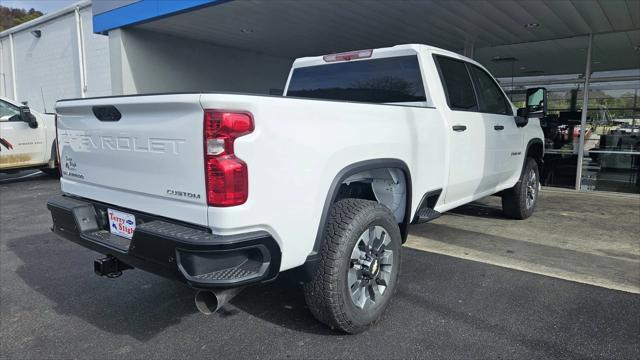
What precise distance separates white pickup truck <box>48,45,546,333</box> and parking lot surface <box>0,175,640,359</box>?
0.36 meters

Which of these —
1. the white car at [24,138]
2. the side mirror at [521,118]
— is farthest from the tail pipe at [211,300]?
the white car at [24,138]

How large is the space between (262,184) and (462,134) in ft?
8.42

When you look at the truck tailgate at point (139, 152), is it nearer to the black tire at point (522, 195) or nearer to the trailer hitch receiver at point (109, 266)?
the trailer hitch receiver at point (109, 266)

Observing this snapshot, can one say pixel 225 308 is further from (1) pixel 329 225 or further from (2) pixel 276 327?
(1) pixel 329 225

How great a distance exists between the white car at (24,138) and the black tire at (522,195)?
27.8 feet

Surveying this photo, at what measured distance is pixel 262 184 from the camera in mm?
2363

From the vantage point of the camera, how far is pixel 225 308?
11.7 ft

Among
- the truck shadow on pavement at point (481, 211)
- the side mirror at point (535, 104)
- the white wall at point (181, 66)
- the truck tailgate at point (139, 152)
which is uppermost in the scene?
the white wall at point (181, 66)

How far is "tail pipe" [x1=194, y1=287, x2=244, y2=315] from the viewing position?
7.92ft

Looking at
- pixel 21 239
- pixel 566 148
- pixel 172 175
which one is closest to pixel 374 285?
pixel 172 175

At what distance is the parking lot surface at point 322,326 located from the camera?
9.64 ft

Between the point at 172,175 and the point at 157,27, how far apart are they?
10220 millimetres

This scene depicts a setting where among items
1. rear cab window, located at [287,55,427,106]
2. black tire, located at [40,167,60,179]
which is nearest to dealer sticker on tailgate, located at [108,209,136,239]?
rear cab window, located at [287,55,427,106]

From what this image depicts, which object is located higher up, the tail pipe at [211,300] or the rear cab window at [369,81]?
Result: the rear cab window at [369,81]
